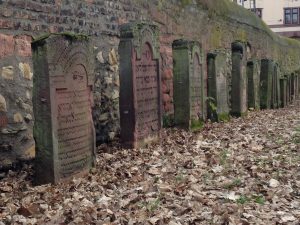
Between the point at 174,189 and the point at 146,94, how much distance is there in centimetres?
251

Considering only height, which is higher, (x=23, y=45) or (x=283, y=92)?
(x=23, y=45)

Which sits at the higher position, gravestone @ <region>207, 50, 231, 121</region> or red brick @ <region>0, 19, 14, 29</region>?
red brick @ <region>0, 19, 14, 29</region>

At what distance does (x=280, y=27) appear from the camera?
40.9m

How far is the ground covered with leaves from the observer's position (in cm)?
332

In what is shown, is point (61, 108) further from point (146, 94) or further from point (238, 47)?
point (238, 47)

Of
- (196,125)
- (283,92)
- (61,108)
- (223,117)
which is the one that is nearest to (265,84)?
(283,92)

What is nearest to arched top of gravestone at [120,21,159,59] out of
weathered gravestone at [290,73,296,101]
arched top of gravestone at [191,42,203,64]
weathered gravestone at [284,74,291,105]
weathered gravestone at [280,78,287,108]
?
arched top of gravestone at [191,42,203,64]

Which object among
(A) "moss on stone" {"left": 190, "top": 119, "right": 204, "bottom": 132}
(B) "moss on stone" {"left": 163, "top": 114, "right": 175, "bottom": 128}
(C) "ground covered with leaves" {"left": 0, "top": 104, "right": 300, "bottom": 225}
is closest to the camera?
(C) "ground covered with leaves" {"left": 0, "top": 104, "right": 300, "bottom": 225}

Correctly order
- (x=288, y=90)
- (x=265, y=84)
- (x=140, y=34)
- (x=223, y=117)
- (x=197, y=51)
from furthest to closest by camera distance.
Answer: (x=288, y=90) → (x=265, y=84) → (x=223, y=117) → (x=197, y=51) → (x=140, y=34)

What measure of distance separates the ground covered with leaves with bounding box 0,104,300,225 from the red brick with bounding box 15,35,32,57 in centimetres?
138

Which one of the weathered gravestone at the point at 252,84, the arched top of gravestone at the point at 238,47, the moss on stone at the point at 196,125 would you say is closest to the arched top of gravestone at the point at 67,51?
the moss on stone at the point at 196,125

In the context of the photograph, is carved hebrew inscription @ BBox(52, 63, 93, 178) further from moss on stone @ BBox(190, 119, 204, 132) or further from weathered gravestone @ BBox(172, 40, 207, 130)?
moss on stone @ BBox(190, 119, 204, 132)

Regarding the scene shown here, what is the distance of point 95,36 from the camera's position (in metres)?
7.04

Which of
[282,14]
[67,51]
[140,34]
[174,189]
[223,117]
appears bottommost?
[174,189]
